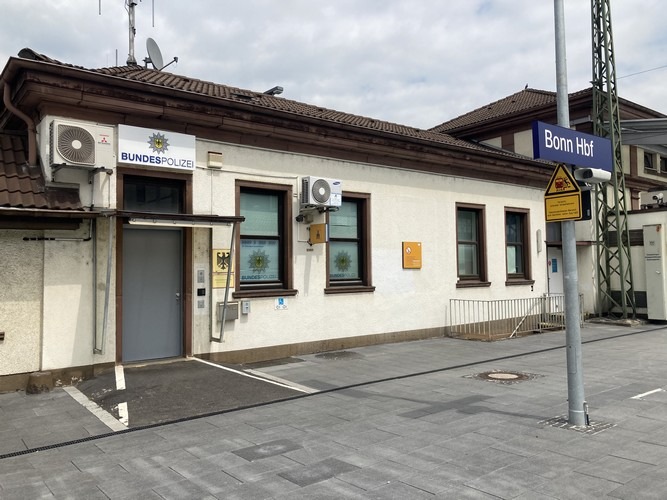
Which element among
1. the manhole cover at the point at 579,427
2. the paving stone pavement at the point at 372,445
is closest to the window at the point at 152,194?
the paving stone pavement at the point at 372,445

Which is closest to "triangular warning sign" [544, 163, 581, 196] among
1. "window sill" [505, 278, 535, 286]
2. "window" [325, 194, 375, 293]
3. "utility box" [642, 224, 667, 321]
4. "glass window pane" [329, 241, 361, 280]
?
"window" [325, 194, 375, 293]

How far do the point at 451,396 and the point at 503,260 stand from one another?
8.52m

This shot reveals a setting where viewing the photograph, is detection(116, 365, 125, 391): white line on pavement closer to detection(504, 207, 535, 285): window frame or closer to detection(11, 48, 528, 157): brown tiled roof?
detection(11, 48, 528, 157): brown tiled roof

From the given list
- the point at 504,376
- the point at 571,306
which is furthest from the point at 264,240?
the point at 571,306

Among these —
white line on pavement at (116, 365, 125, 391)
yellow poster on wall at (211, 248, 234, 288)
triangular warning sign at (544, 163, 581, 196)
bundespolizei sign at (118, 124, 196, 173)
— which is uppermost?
bundespolizei sign at (118, 124, 196, 173)

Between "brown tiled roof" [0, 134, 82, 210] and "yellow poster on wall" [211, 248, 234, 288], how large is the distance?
2.40 metres

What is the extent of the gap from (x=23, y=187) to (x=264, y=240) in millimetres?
4260

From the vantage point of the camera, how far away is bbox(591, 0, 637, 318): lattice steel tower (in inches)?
632

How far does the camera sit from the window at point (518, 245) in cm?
1575

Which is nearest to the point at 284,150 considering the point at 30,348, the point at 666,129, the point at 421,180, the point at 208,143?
the point at 208,143

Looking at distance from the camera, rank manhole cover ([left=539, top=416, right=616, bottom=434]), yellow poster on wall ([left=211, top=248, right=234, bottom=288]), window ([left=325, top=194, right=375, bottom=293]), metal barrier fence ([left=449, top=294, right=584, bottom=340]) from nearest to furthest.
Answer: manhole cover ([left=539, top=416, right=616, bottom=434])
yellow poster on wall ([left=211, top=248, right=234, bottom=288])
window ([left=325, top=194, right=375, bottom=293])
metal barrier fence ([left=449, top=294, right=584, bottom=340])

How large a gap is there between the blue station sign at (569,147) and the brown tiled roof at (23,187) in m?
6.26

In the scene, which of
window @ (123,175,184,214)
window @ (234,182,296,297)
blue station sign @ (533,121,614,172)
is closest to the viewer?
blue station sign @ (533,121,614,172)

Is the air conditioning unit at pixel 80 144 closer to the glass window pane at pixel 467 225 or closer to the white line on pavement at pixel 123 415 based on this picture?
the white line on pavement at pixel 123 415
